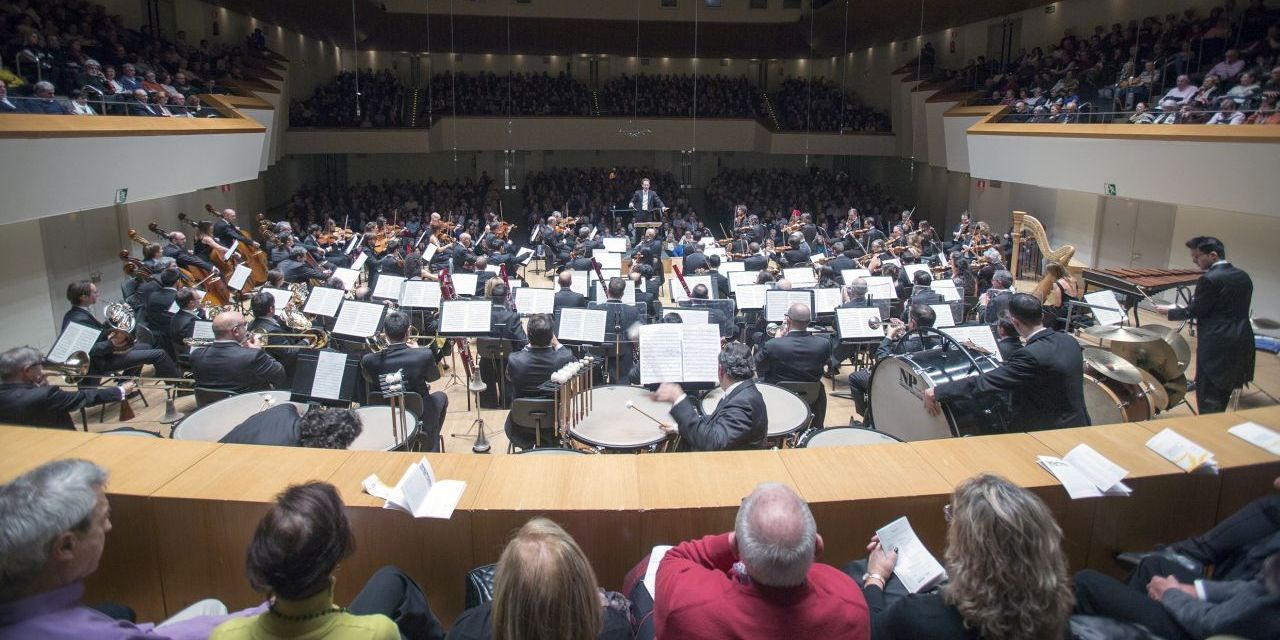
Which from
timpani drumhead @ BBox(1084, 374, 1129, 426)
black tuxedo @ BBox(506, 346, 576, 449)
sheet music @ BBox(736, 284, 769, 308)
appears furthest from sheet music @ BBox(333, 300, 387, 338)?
timpani drumhead @ BBox(1084, 374, 1129, 426)

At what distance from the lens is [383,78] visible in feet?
86.4

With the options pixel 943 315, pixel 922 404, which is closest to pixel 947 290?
pixel 943 315

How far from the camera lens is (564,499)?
315 centimetres

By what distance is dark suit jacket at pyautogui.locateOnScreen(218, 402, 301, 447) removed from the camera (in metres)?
3.95

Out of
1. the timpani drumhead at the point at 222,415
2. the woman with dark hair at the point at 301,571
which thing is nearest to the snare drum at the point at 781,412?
the woman with dark hair at the point at 301,571

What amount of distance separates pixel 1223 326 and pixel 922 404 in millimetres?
3578

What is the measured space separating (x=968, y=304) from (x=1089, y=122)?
6185mm

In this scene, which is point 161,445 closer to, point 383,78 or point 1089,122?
point 1089,122

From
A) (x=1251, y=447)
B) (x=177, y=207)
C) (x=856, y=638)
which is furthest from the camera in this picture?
(x=177, y=207)

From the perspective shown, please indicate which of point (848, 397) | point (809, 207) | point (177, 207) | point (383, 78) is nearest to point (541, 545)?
point (848, 397)

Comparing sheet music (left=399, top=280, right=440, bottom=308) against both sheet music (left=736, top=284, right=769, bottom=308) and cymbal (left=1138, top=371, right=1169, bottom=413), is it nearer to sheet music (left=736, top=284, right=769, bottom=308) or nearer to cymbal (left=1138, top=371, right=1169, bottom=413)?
sheet music (left=736, top=284, right=769, bottom=308)

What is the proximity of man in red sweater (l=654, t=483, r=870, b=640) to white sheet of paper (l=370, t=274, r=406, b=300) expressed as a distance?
24.8ft

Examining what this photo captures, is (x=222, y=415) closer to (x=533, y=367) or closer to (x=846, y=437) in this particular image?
(x=533, y=367)

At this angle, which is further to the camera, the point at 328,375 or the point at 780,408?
the point at 780,408
